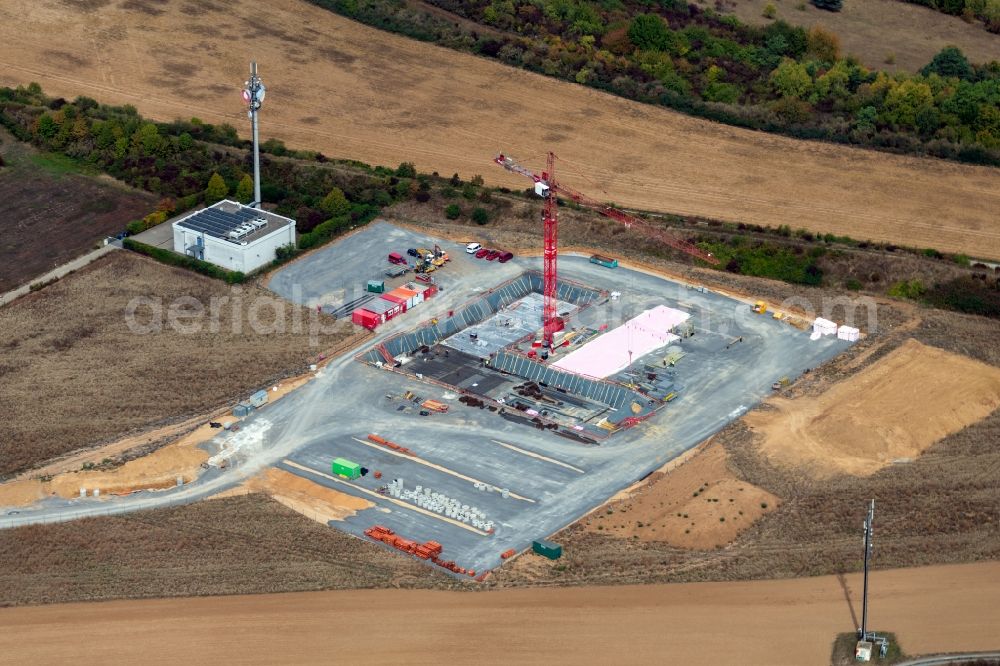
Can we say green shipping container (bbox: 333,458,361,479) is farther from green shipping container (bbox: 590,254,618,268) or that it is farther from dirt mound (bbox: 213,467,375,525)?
green shipping container (bbox: 590,254,618,268)

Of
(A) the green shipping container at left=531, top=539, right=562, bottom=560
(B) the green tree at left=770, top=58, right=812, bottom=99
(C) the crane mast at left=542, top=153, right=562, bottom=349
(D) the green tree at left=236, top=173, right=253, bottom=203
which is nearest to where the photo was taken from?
(A) the green shipping container at left=531, top=539, right=562, bottom=560

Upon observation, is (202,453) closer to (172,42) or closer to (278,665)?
(278,665)

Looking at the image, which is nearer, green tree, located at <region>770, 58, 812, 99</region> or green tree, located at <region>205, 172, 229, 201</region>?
green tree, located at <region>205, 172, 229, 201</region>

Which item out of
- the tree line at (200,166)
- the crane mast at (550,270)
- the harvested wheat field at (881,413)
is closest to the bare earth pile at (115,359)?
the tree line at (200,166)

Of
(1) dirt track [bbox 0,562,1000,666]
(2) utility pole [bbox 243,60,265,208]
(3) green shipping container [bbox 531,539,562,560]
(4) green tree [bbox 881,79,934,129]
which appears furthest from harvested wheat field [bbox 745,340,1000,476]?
(2) utility pole [bbox 243,60,265,208]

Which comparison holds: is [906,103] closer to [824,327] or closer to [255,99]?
[824,327]

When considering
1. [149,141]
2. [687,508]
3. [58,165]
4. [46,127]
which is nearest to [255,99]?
[149,141]
